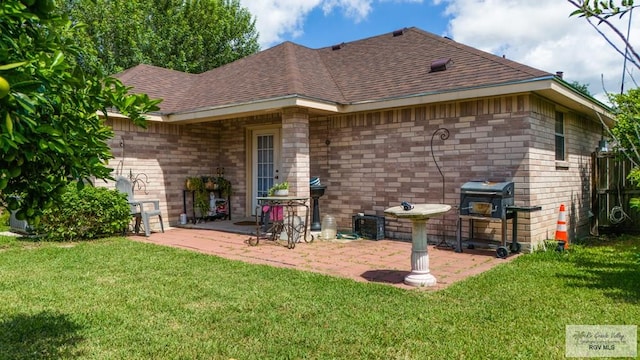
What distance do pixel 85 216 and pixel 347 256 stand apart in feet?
17.1

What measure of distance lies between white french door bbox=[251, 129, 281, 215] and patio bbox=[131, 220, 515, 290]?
5.95 feet

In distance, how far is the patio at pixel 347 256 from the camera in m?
5.62

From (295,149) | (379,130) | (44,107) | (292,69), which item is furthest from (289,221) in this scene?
(44,107)

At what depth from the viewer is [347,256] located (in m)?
6.76

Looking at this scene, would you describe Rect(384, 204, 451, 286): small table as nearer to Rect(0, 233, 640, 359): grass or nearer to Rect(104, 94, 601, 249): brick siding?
Rect(0, 233, 640, 359): grass

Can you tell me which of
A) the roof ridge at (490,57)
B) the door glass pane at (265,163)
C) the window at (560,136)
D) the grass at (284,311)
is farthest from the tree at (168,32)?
the window at (560,136)

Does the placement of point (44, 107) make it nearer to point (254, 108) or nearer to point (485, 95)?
point (485, 95)

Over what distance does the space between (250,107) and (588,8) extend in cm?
716

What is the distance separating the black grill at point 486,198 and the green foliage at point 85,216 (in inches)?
260

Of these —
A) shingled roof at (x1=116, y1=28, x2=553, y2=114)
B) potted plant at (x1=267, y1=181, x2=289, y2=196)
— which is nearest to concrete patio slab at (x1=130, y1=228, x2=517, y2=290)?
potted plant at (x1=267, y1=181, x2=289, y2=196)

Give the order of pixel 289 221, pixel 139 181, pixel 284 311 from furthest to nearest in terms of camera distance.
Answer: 1. pixel 139 181
2. pixel 289 221
3. pixel 284 311

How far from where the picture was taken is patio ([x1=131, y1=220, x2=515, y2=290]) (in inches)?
221

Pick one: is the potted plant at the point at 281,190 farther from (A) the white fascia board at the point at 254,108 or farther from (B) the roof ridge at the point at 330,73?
(B) the roof ridge at the point at 330,73

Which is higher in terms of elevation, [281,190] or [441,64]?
[441,64]
